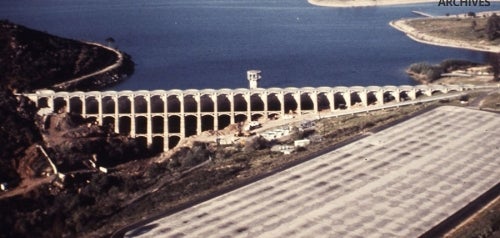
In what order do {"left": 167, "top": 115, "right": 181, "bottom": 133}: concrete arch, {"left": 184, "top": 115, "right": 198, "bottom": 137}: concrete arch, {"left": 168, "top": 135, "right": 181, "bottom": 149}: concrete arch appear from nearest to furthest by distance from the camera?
{"left": 168, "top": 135, "right": 181, "bottom": 149}: concrete arch, {"left": 184, "top": 115, "right": 198, "bottom": 137}: concrete arch, {"left": 167, "top": 115, "right": 181, "bottom": 133}: concrete arch

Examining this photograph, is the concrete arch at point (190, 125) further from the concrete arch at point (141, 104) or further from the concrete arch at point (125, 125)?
the concrete arch at point (125, 125)

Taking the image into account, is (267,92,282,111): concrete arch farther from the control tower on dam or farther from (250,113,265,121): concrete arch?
(250,113,265,121): concrete arch

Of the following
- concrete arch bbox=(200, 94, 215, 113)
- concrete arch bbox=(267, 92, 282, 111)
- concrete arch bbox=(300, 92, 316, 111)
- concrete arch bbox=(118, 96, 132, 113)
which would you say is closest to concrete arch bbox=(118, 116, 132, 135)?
concrete arch bbox=(118, 96, 132, 113)

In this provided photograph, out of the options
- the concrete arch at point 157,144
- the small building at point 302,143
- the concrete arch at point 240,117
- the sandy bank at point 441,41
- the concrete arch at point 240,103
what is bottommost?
the concrete arch at point 157,144

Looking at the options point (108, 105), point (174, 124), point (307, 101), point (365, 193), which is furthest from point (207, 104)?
point (365, 193)

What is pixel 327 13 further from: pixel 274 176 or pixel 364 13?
pixel 274 176

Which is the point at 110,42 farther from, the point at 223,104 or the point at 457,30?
the point at 457,30

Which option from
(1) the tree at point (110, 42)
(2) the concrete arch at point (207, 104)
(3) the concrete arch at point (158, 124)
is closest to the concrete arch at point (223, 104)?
(2) the concrete arch at point (207, 104)
